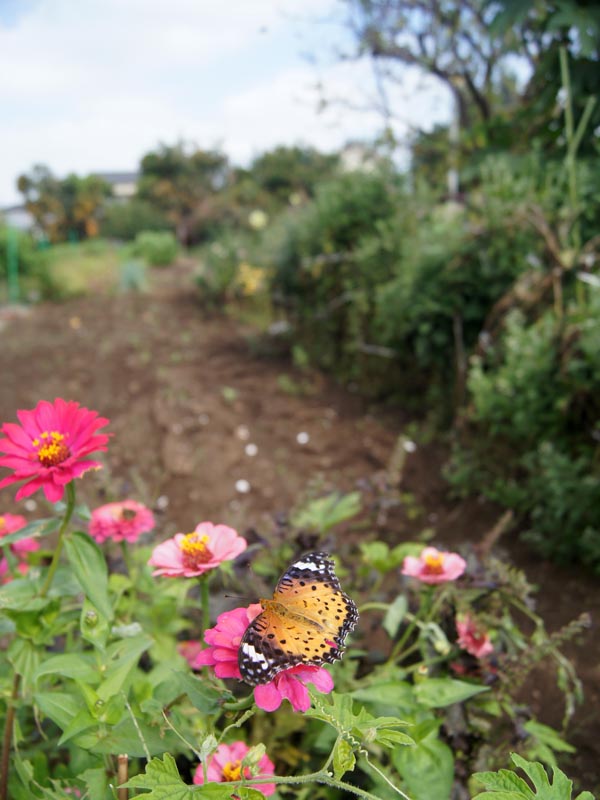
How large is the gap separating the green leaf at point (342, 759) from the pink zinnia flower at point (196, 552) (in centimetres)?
29

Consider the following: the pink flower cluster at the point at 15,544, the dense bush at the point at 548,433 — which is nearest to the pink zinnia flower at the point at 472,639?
the pink flower cluster at the point at 15,544

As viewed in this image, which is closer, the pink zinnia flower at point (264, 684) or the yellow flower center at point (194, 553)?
the pink zinnia flower at point (264, 684)

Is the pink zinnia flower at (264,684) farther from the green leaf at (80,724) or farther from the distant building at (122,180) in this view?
the distant building at (122,180)

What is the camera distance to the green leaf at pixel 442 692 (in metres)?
0.93

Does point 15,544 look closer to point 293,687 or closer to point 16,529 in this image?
point 16,529

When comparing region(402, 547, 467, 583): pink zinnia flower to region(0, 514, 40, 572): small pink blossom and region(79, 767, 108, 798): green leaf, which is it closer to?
region(79, 767, 108, 798): green leaf

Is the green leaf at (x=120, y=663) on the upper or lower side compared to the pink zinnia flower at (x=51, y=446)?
lower

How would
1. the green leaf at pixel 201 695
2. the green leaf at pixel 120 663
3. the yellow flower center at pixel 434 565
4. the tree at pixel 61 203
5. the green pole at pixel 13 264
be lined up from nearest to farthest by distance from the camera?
the green leaf at pixel 201 695 → the green leaf at pixel 120 663 → the yellow flower center at pixel 434 565 → the green pole at pixel 13 264 → the tree at pixel 61 203

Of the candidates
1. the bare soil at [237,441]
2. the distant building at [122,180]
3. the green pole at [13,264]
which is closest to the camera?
the bare soil at [237,441]

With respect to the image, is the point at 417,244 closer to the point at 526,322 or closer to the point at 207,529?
the point at 526,322

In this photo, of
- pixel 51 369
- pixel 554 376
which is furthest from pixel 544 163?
pixel 51 369

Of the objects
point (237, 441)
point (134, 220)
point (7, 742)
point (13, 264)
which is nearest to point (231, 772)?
point (7, 742)

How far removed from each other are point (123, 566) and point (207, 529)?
0.51 m

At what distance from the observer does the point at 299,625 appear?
0.67 metres
